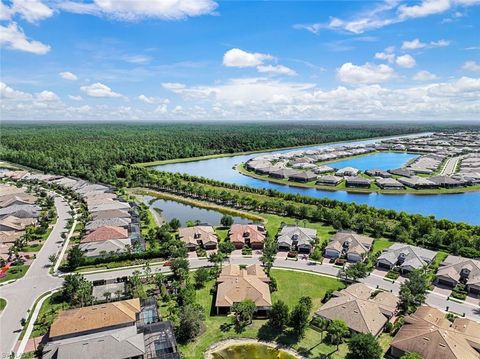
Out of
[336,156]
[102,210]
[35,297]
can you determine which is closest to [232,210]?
[102,210]

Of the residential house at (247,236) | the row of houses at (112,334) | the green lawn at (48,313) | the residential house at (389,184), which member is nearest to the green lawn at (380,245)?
the residential house at (247,236)

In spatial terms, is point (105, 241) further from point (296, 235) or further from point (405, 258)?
point (405, 258)

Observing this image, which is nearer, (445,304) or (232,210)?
(445,304)

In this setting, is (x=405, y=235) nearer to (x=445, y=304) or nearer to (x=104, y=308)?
(x=445, y=304)

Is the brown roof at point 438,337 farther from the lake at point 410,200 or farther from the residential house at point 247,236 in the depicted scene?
the lake at point 410,200

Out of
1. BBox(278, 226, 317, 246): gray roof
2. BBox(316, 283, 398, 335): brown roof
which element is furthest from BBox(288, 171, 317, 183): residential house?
BBox(316, 283, 398, 335): brown roof

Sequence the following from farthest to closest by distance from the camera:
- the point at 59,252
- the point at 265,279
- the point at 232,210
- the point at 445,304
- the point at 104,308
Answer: the point at 232,210
the point at 59,252
the point at 265,279
the point at 445,304
the point at 104,308
